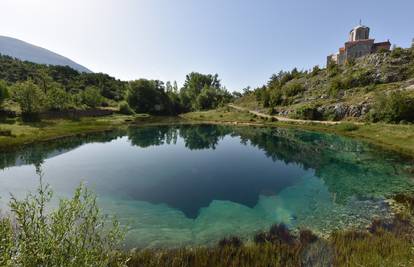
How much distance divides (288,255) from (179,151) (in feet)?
98.1

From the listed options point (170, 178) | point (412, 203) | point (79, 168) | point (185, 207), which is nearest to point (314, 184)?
point (412, 203)

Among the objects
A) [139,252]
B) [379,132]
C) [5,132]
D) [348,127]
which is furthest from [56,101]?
[379,132]

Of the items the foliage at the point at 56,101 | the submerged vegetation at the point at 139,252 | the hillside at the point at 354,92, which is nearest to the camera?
the submerged vegetation at the point at 139,252

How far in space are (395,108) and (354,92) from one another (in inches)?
1121

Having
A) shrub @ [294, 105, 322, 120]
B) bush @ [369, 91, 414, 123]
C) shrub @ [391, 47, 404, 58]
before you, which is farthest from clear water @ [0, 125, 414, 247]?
shrub @ [391, 47, 404, 58]

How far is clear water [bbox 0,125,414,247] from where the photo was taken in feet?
49.3

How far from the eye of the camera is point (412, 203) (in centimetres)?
1605

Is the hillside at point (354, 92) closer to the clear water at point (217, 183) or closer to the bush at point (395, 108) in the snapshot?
the bush at point (395, 108)

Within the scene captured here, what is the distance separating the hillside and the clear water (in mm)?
20285

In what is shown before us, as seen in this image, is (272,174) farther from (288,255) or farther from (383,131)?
(383,131)

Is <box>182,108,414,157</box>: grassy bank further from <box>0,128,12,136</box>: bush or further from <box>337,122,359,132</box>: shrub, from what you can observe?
<box>0,128,12,136</box>: bush

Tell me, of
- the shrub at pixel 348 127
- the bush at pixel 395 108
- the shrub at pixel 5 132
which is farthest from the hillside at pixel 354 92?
the shrub at pixel 5 132

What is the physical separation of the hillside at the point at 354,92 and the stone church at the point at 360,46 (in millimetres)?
26195

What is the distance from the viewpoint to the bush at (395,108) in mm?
45344
